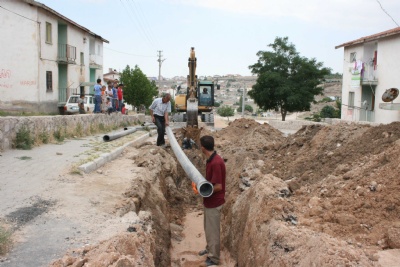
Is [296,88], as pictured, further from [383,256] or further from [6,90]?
[383,256]

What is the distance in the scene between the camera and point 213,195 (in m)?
6.21

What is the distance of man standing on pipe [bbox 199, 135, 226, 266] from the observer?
604cm

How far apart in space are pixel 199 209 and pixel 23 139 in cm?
475

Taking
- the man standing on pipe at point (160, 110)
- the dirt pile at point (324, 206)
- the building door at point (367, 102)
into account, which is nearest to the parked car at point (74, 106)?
the man standing on pipe at point (160, 110)

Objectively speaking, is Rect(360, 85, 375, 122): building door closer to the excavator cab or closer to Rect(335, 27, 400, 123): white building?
Rect(335, 27, 400, 123): white building

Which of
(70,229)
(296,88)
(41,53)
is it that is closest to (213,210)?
(70,229)

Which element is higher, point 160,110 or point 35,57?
point 35,57

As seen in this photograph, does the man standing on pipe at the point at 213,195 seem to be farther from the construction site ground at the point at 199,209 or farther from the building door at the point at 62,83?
the building door at the point at 62,83

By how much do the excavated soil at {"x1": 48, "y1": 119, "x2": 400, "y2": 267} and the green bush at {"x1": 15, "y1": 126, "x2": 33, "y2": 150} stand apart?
2.43 m

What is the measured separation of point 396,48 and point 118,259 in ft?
88.3

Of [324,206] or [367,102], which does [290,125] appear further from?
[324,206]

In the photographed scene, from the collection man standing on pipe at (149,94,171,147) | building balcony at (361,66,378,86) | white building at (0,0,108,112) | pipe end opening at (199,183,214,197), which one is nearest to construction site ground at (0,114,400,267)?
pipe end opening at (199,183,214,197)

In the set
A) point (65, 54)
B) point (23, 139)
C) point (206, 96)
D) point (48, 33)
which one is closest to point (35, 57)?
point (48, 33)

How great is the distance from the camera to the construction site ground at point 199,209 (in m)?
4.58
